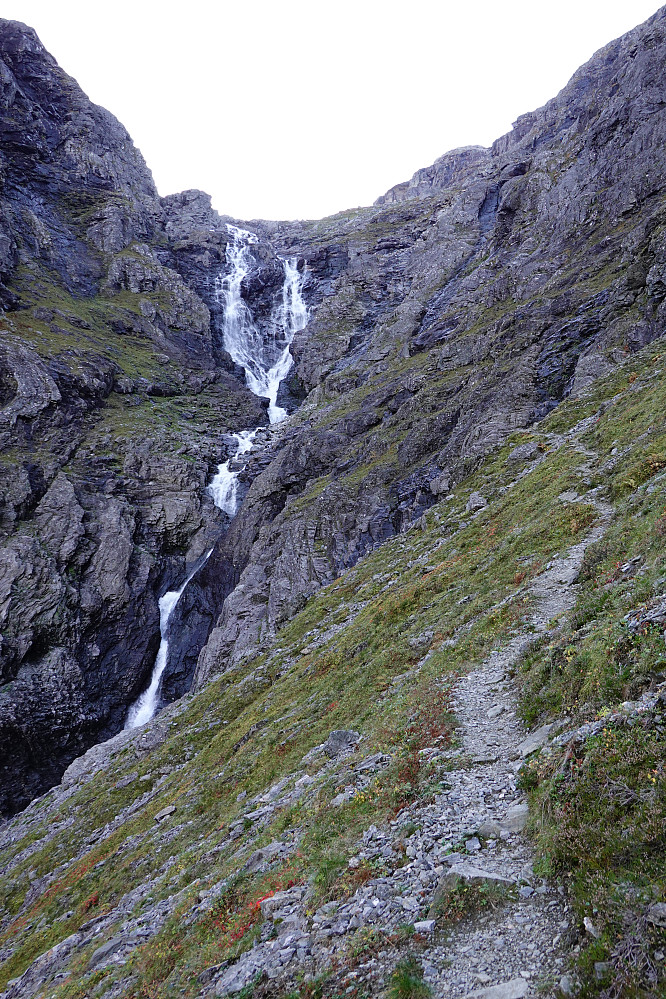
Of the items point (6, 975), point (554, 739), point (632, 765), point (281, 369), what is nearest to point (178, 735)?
point (6, 975)

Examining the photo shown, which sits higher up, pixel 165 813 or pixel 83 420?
pixel 83 420

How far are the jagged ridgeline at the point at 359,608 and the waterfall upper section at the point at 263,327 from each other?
132 centimetres

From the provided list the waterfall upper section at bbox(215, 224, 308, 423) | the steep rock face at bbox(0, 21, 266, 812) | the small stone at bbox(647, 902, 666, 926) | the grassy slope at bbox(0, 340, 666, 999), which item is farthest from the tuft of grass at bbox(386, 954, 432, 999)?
the waterfall upper section at bbox(215, 224, 308, 423)

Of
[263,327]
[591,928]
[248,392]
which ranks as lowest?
[591,928]

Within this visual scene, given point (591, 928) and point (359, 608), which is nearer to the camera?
point (591, 928)

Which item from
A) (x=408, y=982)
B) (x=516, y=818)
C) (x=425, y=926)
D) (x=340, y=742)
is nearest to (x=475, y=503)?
(x=340, y=742)

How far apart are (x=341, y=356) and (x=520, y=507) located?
2850 inches

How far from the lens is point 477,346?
5316cm

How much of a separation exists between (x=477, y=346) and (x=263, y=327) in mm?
74858

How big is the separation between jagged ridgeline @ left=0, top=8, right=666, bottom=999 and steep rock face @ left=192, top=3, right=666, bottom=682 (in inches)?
15.3

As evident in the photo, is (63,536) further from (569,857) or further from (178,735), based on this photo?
(569,857)

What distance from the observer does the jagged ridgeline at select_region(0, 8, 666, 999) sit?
677 centimetres

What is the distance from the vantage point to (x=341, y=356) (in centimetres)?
9106

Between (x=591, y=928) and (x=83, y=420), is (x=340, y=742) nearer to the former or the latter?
(x=591, y=928)
